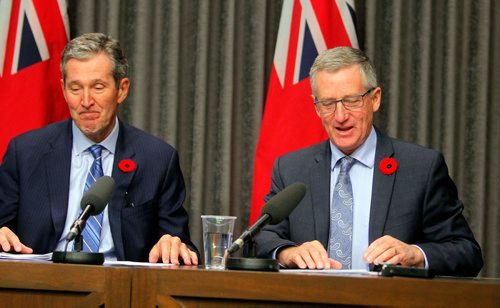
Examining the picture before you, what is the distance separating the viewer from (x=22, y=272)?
7.12ft

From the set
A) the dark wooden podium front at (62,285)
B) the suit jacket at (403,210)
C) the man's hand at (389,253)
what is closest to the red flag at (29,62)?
the suit jacket at (403,210)

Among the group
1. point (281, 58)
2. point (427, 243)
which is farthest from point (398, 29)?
point (427, 243)

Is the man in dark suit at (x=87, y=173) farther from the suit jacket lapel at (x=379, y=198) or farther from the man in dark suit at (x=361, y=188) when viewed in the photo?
the suit jacket lapel at (x=379, y=198)

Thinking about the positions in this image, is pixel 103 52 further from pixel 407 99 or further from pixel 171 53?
pixel 407 99

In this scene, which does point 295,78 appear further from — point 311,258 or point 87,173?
point 311,258

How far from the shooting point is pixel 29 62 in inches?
168

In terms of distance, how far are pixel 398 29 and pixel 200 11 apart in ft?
3.56

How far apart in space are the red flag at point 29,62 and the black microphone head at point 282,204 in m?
2.16

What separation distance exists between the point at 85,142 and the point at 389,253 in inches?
57.5

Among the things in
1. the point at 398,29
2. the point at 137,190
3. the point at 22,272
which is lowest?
the point at 22,272

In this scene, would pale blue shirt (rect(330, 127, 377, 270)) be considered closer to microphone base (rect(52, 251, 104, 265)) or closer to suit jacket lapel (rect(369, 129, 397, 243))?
suit jacket lapel (rect(369, 129, 397, 243))

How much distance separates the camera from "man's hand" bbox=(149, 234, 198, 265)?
2.81 metres

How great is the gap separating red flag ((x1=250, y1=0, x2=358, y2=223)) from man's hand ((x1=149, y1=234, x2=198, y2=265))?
128cm

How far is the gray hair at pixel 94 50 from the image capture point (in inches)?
136
